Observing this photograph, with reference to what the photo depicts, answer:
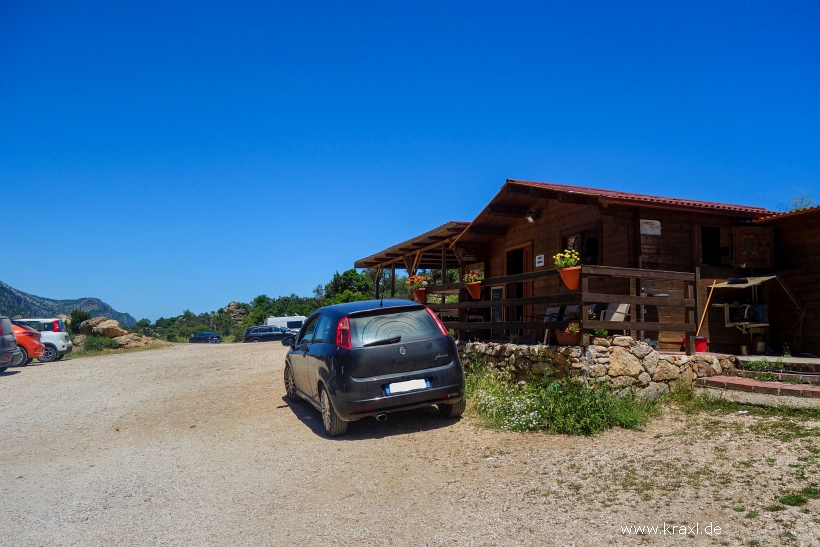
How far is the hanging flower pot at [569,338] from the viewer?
8.34 m

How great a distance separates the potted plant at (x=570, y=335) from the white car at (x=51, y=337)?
1865 cm

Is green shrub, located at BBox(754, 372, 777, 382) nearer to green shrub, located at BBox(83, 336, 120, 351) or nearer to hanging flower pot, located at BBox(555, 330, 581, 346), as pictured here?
hanging flower pot, located at BBox(555, 330, 581, 346)

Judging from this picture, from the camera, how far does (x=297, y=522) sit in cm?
440

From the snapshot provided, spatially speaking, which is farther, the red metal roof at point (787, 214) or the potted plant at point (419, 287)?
the potted plant at point (419, 287)

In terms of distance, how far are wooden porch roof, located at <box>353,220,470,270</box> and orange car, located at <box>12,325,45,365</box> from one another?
1073 centimetres

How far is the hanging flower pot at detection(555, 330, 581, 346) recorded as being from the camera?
834cm

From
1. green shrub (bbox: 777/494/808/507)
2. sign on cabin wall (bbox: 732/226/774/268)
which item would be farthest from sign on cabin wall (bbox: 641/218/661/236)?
green shrub (bbox: 777/494/808/507)

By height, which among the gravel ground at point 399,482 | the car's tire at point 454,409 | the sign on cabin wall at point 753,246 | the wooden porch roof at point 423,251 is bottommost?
the gravel ground at point 399,482

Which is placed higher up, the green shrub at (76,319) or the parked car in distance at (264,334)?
the green shrub at (76,319)

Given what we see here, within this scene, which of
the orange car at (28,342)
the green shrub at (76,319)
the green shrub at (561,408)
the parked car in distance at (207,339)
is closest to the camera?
the green shrub at (561,408)

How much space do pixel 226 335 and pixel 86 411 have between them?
159 feet

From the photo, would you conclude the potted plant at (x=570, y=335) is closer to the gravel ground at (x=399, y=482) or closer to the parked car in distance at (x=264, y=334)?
the gravel ground at (x=399, y=482)

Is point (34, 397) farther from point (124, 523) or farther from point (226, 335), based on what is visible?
point (226, 335)

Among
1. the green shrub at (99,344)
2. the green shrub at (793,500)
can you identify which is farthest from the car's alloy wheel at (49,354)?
the green shrub at (793,500)
